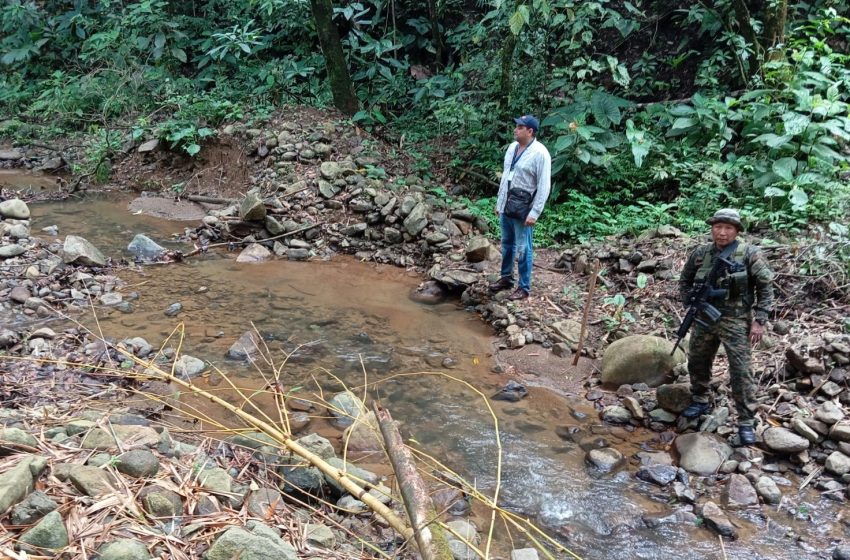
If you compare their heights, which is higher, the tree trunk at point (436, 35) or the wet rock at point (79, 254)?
the tree trunk at point (436, 35)

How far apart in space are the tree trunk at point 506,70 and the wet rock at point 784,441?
644 centimetres

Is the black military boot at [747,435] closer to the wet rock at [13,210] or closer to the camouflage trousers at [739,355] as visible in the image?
the camouflage trousers at [739,355]

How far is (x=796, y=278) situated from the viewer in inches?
215

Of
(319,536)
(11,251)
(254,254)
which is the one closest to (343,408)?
(319,536)

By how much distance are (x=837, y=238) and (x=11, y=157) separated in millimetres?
14835

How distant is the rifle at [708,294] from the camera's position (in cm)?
428

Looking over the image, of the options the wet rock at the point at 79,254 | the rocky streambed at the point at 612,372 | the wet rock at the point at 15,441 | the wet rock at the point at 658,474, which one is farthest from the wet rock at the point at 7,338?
the wet rock at the point at 658,474

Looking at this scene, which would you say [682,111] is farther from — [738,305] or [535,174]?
[738,305]

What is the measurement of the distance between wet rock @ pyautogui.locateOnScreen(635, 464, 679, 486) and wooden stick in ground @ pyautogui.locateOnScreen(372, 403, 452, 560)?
2034 mm

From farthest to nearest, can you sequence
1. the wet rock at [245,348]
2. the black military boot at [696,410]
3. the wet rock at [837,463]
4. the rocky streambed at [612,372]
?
1. the wet rock at [245,348]
2. the black military boot at [696,410]
3. the wet rock at [837,463]
4. the rocky streambed at [612,372]

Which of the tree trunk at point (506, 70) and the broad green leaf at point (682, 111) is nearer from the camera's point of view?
the broad green leaf at point (682, 111)

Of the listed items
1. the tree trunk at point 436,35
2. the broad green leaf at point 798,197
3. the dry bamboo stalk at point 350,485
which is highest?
the tree trunk at point 436,35

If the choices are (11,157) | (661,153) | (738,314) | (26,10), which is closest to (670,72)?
(661,153)

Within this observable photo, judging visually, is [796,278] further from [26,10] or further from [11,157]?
[26,10]
